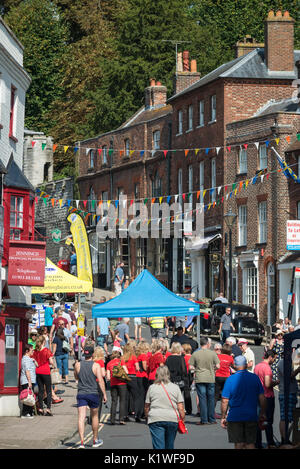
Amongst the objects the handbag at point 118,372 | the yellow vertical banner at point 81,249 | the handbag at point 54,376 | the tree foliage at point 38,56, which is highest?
the tree foliage at point 38,56

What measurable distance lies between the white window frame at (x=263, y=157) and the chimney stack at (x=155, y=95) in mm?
18202

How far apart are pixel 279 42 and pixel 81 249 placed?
25.4 m

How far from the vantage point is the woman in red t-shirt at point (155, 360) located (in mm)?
23188

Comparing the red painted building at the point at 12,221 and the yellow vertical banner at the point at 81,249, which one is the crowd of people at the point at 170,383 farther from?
the yellow vertical banner at the point at 81,249

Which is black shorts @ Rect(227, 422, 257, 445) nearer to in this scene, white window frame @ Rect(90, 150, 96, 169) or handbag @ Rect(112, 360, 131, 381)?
handbag @ Rect(112, 360, 131, 381)

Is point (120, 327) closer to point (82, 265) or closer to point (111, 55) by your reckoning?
point (82, 265)

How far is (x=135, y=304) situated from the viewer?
1139 inches

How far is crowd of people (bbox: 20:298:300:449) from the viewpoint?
1577 cm

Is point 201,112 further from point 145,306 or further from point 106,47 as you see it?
point 145,306

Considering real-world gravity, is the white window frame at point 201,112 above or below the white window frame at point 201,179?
above

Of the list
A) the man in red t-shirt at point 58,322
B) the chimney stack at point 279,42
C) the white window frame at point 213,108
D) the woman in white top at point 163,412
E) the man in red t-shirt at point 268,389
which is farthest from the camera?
the white window frame at point 213,108

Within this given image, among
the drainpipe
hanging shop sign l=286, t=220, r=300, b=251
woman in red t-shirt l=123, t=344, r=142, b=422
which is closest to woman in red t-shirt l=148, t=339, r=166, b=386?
woman in red t-shirt l=123, t=344, r=142, b=422

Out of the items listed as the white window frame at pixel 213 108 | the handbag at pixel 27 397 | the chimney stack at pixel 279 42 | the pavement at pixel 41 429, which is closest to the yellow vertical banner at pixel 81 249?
the pavement at pixel 41 429

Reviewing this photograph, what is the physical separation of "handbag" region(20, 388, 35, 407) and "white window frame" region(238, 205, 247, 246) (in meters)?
27.9
